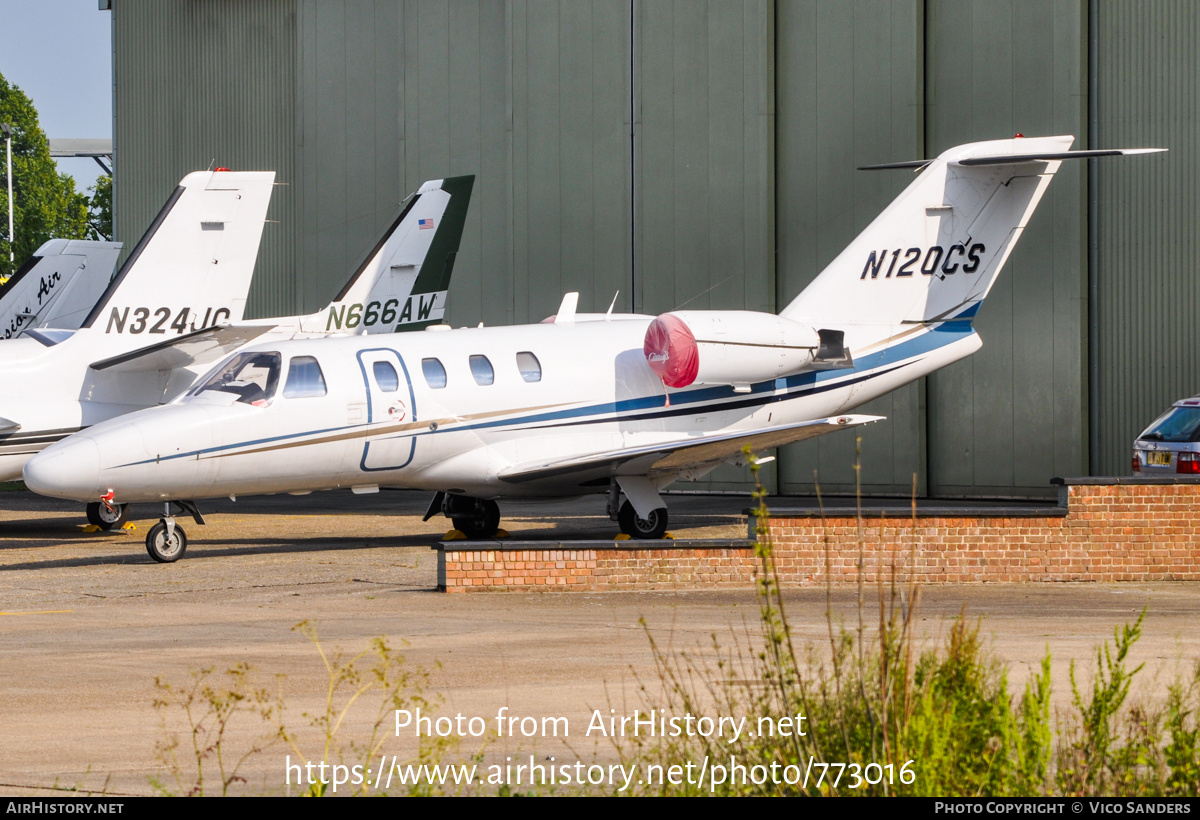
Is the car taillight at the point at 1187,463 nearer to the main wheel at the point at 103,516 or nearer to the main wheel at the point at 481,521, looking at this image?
the main wheel at the point at 481,521

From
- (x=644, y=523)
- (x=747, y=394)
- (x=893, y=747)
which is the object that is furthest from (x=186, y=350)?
(x=893, y=747)

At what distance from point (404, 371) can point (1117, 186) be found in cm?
1387

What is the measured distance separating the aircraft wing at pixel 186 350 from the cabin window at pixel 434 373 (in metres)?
3.22

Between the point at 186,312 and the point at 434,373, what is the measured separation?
6.16 meters

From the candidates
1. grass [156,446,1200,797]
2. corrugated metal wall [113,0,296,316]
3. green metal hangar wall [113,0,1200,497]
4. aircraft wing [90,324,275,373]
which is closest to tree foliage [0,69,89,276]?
corrugated metal wall [113,0,296,316]

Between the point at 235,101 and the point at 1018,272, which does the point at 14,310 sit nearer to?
the point at 235,101

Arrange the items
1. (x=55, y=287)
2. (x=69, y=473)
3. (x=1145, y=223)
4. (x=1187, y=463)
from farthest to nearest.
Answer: (x=55, y=287), (x=1145, y=223), (x=1187, y=463), (x=69, y=473)

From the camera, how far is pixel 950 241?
59.2ft

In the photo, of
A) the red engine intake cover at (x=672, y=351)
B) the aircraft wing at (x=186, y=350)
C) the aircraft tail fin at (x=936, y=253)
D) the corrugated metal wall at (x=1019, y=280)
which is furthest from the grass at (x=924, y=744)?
the corrugated metal wall at (x=1019, y=280)

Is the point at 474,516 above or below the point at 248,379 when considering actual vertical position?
below

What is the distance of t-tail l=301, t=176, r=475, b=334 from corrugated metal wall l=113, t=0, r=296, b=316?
358 inches

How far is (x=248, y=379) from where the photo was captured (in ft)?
Answer: 49.0

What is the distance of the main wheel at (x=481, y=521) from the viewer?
17547 mm

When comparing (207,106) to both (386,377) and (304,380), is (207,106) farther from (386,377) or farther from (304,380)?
(304,380)
